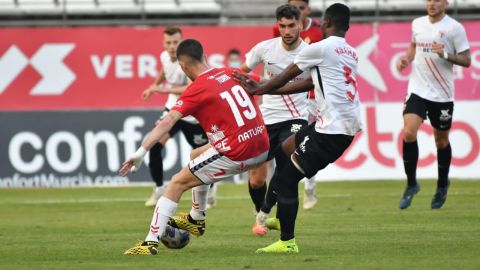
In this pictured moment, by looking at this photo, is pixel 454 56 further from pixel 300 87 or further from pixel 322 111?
pixel 322 111

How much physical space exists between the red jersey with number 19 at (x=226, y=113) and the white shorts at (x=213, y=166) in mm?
55

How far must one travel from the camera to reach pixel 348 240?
456 inches

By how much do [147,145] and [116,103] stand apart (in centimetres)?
1247

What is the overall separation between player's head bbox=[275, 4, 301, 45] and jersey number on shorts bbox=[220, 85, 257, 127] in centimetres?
174

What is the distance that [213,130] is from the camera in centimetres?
1067

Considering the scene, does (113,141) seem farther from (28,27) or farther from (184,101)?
(184,101)

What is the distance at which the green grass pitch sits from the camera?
983cm

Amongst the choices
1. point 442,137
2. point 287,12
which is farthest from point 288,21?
point 442,137

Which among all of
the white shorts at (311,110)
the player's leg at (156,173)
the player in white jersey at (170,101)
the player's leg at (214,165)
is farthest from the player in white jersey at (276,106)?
the player's leg at (156,173)

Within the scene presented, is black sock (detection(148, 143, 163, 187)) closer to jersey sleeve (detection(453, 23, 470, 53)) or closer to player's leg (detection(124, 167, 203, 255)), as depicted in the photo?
jersey sleeve (detection(453, 23, 470, 53))

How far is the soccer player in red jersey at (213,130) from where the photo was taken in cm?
1047

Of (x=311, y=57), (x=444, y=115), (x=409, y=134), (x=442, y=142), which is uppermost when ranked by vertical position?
(x=311, y=57)

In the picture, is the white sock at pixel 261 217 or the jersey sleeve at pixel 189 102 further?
the white sock at pixel 261 217

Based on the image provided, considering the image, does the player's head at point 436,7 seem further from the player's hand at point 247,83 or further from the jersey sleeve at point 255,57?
the player's hand at point 247,83
